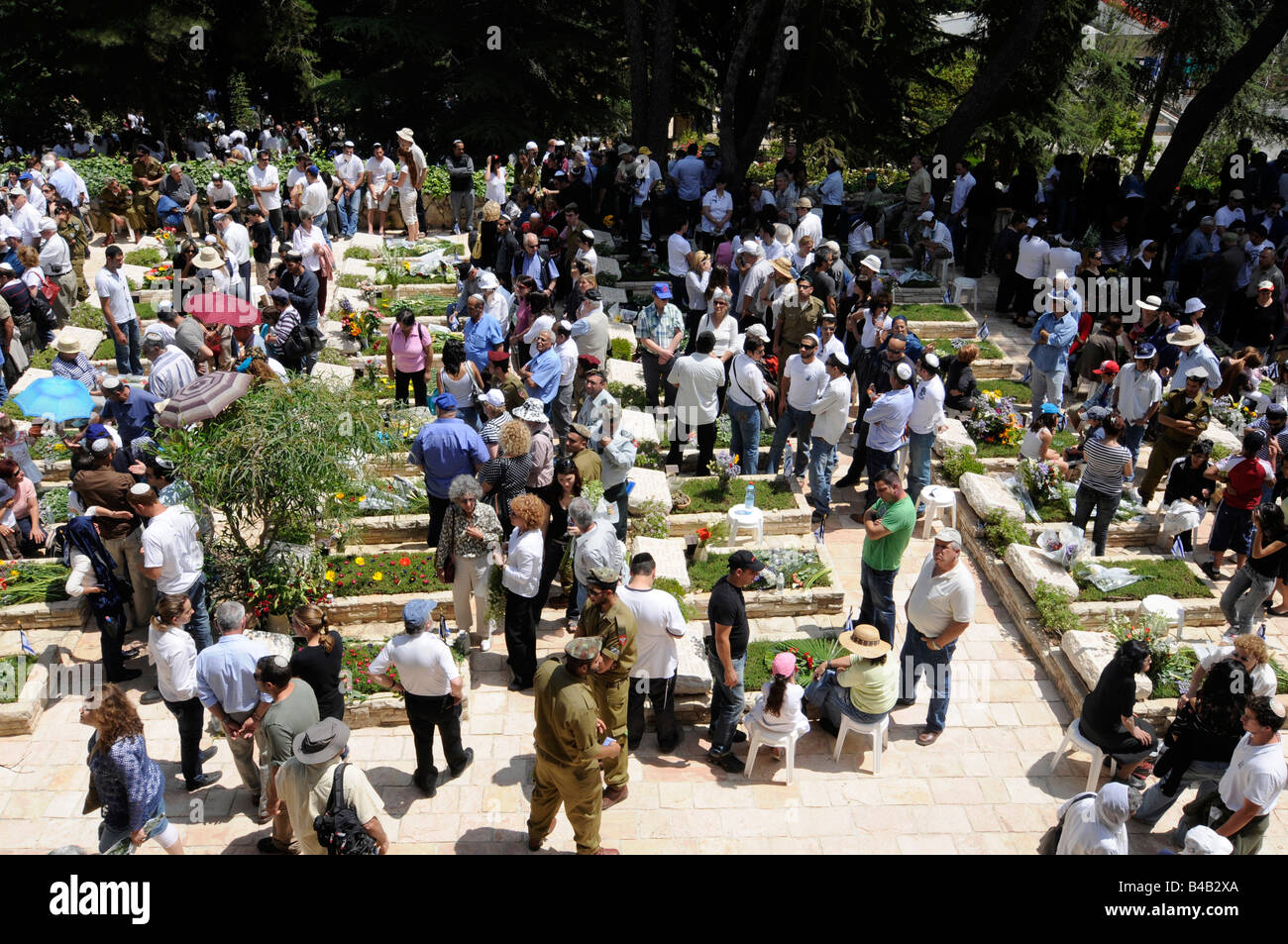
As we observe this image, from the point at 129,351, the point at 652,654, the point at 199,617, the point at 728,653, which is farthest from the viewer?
the point at 129,351

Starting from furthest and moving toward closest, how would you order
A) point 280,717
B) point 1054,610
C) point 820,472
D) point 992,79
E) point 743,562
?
1. point 992,79
2. point 820,472
3. point 1054,610
4. point 743,562
5. point 280,717

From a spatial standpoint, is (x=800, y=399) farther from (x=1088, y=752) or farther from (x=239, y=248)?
(x=239, y=248)

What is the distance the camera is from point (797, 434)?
37.1ft

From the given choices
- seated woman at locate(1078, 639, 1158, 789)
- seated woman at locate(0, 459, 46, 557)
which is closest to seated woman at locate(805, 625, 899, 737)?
seated woman at locate(1078, 639, 1158, 789)

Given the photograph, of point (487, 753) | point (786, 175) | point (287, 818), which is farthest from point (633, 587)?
point (786, 175)

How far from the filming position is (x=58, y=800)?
7.76m

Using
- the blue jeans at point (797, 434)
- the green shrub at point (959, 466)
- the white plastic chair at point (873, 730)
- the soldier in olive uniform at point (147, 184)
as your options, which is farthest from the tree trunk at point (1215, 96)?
the soldier in olive uniform at point (147, 184)

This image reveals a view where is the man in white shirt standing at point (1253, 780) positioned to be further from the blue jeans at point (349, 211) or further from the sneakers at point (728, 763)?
the blue jeans at point (349, 211)

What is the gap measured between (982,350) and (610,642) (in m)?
9.21

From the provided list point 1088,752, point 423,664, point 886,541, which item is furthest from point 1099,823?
point 423,664

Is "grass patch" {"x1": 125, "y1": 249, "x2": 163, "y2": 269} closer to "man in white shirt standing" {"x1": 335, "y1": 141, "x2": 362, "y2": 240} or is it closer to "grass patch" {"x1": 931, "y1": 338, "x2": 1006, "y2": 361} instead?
"man in white shirt standing" {"x1": 335, "y1": 141, "x2": 362, "y2": 240}

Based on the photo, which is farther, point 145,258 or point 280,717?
point 145,258

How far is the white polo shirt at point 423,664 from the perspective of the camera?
7.07m

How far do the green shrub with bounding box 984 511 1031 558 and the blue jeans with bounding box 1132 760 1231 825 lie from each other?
315 centimetres
